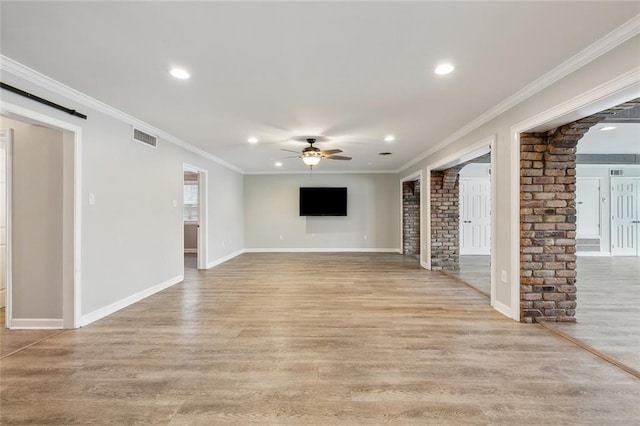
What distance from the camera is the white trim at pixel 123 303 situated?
3186mm

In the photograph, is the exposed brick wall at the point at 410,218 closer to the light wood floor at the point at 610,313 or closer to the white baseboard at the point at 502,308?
the light wood floor at the point at 610,313

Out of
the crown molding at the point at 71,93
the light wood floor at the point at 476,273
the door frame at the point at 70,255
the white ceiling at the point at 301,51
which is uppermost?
the white ceiling at the point at 301,51

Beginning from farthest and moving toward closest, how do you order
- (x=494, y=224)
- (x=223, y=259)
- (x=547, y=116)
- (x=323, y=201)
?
(x=323, y=201) < (x=223, y=259) < (x=494, y=224) < (x=547, y=116)

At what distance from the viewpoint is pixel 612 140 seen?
565cm

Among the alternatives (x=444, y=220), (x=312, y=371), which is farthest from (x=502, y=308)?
(x=444, y=220)

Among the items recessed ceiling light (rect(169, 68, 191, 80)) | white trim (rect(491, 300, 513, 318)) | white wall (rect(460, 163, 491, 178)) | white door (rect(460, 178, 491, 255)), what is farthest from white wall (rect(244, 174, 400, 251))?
recessed ceiling light (rect(169, 68, 191, 80))

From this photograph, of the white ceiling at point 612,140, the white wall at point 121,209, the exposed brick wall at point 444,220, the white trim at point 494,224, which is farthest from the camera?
the exposed brick wall at point 444,220

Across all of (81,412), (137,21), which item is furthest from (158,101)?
(81,412)

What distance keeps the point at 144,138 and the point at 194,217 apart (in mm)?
5158

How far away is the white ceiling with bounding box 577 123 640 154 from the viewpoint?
477cm

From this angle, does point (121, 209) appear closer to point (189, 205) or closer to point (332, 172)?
point (189, 205)

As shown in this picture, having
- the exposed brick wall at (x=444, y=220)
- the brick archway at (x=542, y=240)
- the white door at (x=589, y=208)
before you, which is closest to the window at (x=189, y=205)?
the exposed brick wall at (x=444, y=220)

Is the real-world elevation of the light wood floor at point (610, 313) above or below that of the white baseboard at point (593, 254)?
below

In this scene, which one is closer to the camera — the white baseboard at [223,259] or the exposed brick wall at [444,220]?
the exposed brick wall at [444,220]
